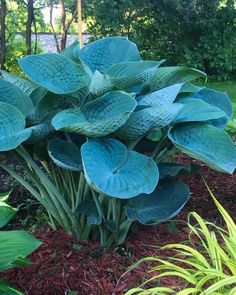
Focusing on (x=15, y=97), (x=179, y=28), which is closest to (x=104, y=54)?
(x=15, y=97)

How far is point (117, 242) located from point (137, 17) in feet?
28.7

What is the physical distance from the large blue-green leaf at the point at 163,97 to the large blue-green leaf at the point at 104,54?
0.38 m

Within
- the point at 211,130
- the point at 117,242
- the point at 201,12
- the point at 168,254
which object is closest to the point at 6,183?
the point at 117,242

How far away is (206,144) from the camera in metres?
2.05

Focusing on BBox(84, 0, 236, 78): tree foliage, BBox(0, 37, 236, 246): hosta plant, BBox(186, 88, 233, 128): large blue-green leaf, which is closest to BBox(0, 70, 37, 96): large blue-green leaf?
BBox(0, 37, 236, 246): hosta plant

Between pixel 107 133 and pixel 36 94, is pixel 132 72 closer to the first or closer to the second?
pixel 107 133

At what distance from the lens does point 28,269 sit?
6.86ft

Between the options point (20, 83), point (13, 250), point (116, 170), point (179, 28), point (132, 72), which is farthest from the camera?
point (179, 28)

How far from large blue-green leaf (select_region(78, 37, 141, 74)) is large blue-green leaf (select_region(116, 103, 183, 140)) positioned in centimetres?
48

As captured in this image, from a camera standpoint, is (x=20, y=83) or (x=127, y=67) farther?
(x=20, y=83)

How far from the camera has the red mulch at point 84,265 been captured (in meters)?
1.99

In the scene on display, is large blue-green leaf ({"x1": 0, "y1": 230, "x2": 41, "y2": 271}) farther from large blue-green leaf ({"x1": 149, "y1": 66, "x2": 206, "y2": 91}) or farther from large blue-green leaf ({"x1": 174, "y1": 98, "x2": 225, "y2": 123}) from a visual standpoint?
large blue-green leaf ({"x1": 149, "y1": 66, "x2": 206, "y2": 91})

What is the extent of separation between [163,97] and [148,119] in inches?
6.3

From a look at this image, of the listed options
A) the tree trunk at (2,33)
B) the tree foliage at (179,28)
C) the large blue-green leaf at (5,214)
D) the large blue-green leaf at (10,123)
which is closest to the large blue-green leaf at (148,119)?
the large blue-green leaf at (10,123)
